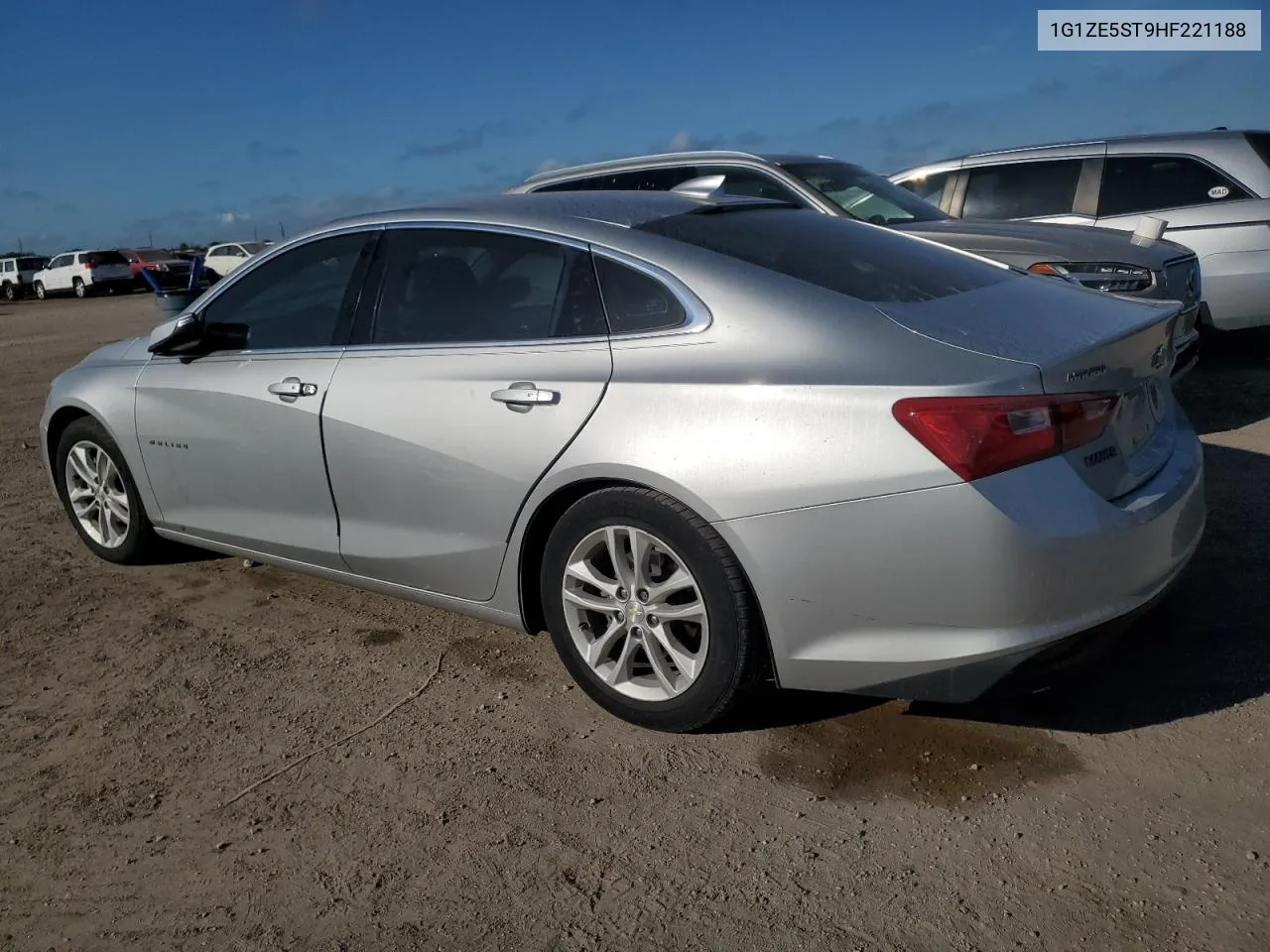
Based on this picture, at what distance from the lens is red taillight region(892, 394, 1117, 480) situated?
263cm

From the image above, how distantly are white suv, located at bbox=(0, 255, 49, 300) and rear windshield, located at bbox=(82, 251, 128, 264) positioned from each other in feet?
14.9

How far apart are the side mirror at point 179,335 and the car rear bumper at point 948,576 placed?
2.61 metres

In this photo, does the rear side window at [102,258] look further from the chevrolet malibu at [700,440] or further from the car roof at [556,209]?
the car roof at [556,209]

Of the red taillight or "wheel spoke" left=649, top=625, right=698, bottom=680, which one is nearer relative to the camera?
the red taillight

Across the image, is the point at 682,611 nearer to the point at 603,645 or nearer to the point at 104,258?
the point at 603,645

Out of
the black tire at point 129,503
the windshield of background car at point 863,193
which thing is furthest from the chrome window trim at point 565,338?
the windshield of background car at point 863,193

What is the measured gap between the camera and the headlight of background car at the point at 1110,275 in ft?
21.4

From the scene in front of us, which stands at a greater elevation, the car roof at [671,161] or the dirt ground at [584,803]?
the car roof at [671,161]

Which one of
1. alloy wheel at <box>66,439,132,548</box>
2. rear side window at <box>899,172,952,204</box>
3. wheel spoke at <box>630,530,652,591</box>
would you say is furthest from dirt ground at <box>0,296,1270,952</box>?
rear side window at <box>899,172,952,204</box>

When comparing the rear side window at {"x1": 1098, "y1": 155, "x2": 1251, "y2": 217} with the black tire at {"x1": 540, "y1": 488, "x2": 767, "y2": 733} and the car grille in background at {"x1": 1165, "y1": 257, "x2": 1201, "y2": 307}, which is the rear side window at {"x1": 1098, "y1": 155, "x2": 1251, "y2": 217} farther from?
the black tire at {"x1": 540, "y1": 488, "x2": 767, "y2": 733}

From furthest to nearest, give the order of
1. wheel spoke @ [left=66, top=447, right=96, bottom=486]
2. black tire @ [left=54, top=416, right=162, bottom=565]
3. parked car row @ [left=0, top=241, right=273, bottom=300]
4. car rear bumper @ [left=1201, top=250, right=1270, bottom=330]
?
parked car row @ [left=0, top=241, right=273, bottom=300] → car rear bumper @ [left=1201, top=250, right=1270, bottom=330] → wheel spoke @ [left=66, top=447, right=96, bottom=486] → black tire @ [left=54, top=416, right=162, bottom=565]

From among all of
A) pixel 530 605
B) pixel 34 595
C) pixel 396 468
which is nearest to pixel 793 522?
pixel 530 605

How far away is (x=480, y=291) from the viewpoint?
368 cm

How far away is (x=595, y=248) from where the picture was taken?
340 cm
